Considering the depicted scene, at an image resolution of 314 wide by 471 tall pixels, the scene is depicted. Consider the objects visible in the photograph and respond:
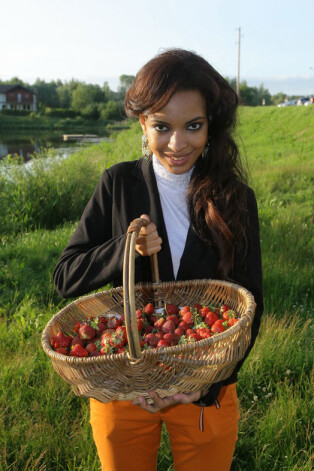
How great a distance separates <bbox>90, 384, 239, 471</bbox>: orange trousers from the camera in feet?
5.00

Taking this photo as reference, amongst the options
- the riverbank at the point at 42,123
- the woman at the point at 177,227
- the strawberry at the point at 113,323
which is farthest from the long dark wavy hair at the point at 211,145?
the riverbank at the point at 42,123

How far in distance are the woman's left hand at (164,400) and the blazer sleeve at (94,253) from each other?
0.46 m

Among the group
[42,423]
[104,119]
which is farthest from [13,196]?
[104,119]

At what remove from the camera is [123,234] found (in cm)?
177

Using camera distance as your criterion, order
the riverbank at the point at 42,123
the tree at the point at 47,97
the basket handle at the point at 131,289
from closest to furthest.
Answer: the basket handle at the point at 131,289 → the riverbank at the point at 42,123 → the tree at the point at 47,97

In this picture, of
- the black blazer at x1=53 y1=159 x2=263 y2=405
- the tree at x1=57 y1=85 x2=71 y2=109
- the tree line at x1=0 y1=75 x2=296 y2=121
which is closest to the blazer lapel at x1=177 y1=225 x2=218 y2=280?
the black blazer at x1=53 y1=159 x2=263 y2=405

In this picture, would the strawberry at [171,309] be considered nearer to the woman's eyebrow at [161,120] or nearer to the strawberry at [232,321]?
the strawberry at [232,321]

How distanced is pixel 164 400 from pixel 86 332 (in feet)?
1.36

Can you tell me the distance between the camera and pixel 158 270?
185 cm

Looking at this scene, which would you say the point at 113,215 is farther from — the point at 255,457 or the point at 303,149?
the point at 303,149

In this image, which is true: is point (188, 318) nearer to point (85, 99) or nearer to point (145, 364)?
point (145, 364)

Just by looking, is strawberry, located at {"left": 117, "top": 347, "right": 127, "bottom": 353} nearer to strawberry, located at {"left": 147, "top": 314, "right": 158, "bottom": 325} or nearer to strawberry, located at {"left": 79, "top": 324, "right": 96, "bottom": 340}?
strawberry, located at {"left": 79, "top": 324, "right": 96, "bottom": 340}

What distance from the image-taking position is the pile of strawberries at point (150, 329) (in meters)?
1.57

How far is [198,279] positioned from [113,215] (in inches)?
17.9
